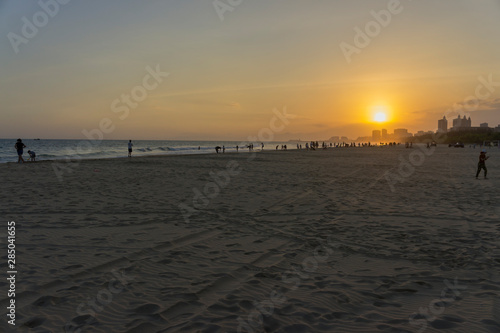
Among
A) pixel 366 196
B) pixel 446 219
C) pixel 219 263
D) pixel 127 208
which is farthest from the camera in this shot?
pixel 366 196

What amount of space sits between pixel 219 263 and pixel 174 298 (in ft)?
4.58

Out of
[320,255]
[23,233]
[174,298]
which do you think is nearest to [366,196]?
[320,255]

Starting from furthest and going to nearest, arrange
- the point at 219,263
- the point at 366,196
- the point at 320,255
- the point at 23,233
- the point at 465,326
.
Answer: the point at 366,196, the point at 23,233, the point at 320,255, the point at 219,263, the point at 465,326

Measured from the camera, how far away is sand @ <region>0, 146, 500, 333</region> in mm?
3922

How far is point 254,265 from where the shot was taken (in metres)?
5.61

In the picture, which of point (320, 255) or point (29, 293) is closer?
point (29, 293)

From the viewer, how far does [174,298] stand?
4.39 metres

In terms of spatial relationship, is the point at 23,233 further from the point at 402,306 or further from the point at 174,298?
the point at 402,306

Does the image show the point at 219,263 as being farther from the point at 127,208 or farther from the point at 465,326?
the point at 127,208

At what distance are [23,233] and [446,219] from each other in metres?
10.5

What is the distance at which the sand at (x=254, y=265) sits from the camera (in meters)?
3.92

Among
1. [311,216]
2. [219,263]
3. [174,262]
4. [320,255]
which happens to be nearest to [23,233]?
[174,262]

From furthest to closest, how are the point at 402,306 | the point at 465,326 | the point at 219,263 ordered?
the point at 219,263 → the point at 402,306 → the point at 465,326

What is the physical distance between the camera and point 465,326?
3.76m
